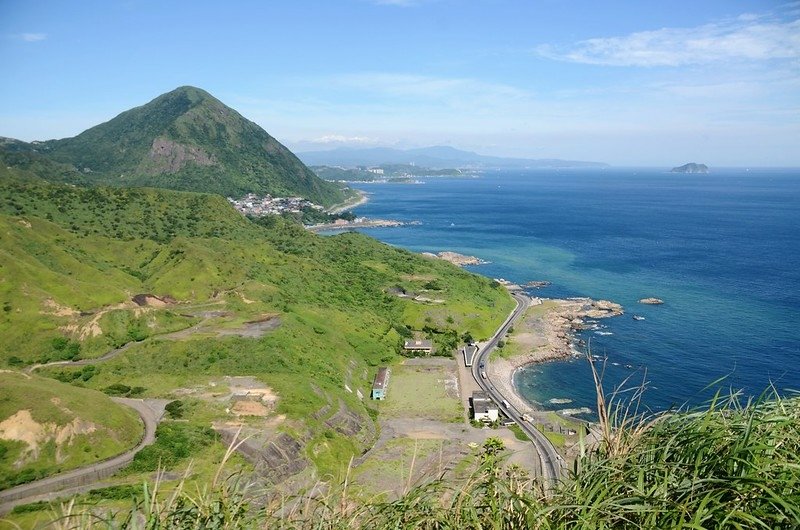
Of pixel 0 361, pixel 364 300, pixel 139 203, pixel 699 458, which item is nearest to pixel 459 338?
pixel 364 300

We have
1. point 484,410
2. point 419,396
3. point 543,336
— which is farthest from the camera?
point 543,336

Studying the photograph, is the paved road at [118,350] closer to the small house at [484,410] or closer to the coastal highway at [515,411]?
the small house at [484,410]

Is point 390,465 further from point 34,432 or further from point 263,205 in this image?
point 263,205

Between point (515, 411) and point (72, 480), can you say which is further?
point (515, 411)

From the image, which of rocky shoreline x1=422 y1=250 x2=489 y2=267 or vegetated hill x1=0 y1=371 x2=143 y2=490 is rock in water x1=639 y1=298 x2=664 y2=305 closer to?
rocky shoreline x1=422 y1=250 x2=489 y2=267

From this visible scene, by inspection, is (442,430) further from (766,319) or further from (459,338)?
(766,319)

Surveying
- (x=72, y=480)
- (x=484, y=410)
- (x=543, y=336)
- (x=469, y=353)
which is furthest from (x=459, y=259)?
(x=72, y=480)
